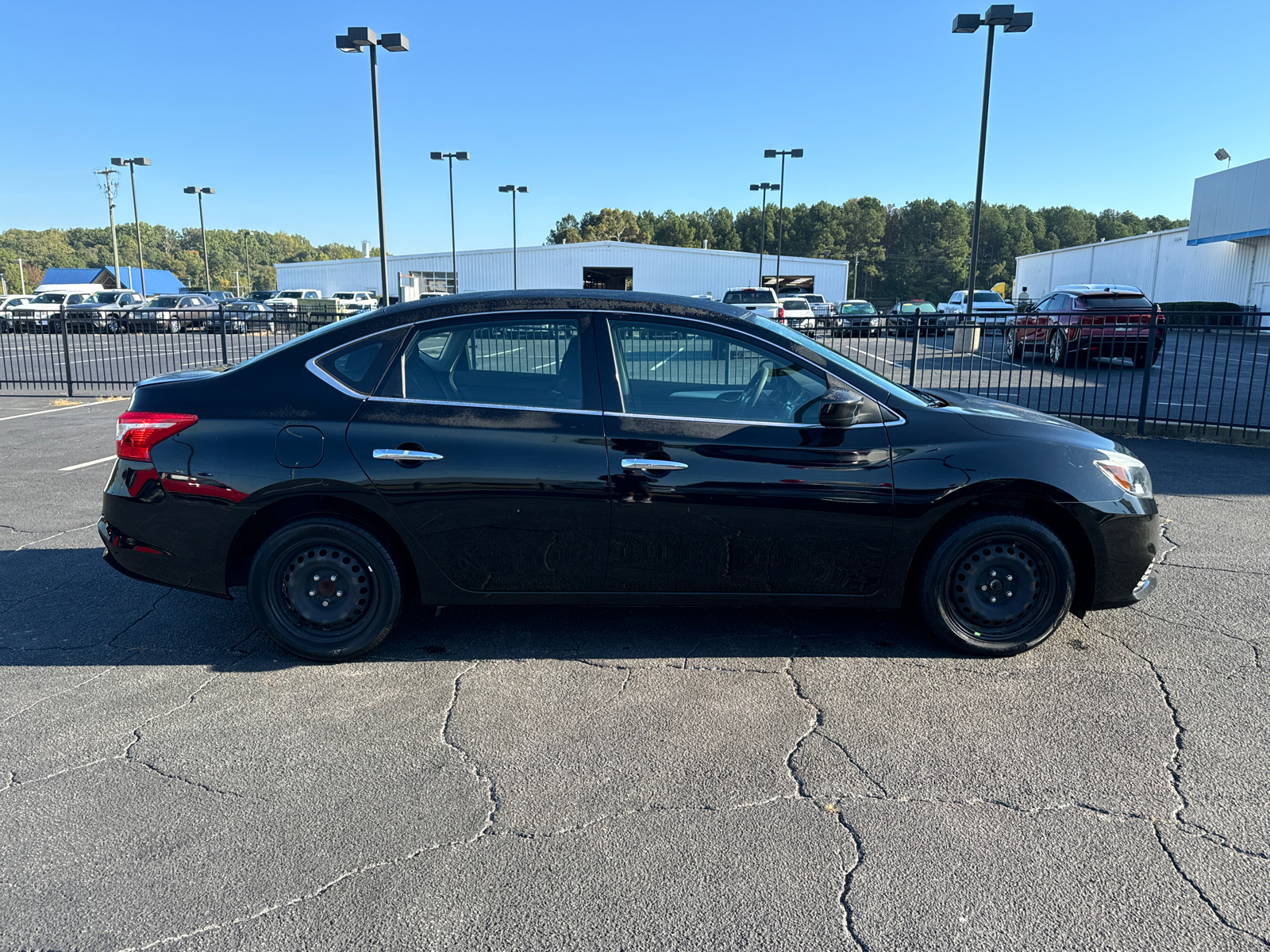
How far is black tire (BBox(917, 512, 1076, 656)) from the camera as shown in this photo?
394 centimetres

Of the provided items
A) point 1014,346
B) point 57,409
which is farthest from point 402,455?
point 57,409

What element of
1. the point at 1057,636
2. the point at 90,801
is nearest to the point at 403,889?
the point at 90,801

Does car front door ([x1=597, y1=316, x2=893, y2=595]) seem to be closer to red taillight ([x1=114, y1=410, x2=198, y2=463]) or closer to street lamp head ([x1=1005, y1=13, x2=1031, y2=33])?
red taillight ([x1=114, y1=410, x2=198, y2=463])

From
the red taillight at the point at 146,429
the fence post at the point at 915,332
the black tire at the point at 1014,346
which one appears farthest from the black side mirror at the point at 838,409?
the black tire at the point at 1014,346

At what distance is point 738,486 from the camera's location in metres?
3.83

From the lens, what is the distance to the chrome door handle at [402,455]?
386cm

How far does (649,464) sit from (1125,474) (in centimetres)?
221

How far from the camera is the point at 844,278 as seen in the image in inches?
2921

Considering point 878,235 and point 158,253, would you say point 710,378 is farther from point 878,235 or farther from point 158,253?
point 158,253

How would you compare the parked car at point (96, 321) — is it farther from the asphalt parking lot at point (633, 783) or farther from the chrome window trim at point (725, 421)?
the chrome window trim at point (725, 421)

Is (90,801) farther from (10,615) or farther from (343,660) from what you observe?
(10,615)

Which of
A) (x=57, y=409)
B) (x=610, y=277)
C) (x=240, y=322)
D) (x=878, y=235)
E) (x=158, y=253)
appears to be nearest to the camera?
(x=57, y=409)

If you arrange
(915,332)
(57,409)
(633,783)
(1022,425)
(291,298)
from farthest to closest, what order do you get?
(291,298) < (57,409) < (915,332) < (1022,425) < (633,783)

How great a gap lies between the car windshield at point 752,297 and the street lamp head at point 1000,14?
13587 millimetres
